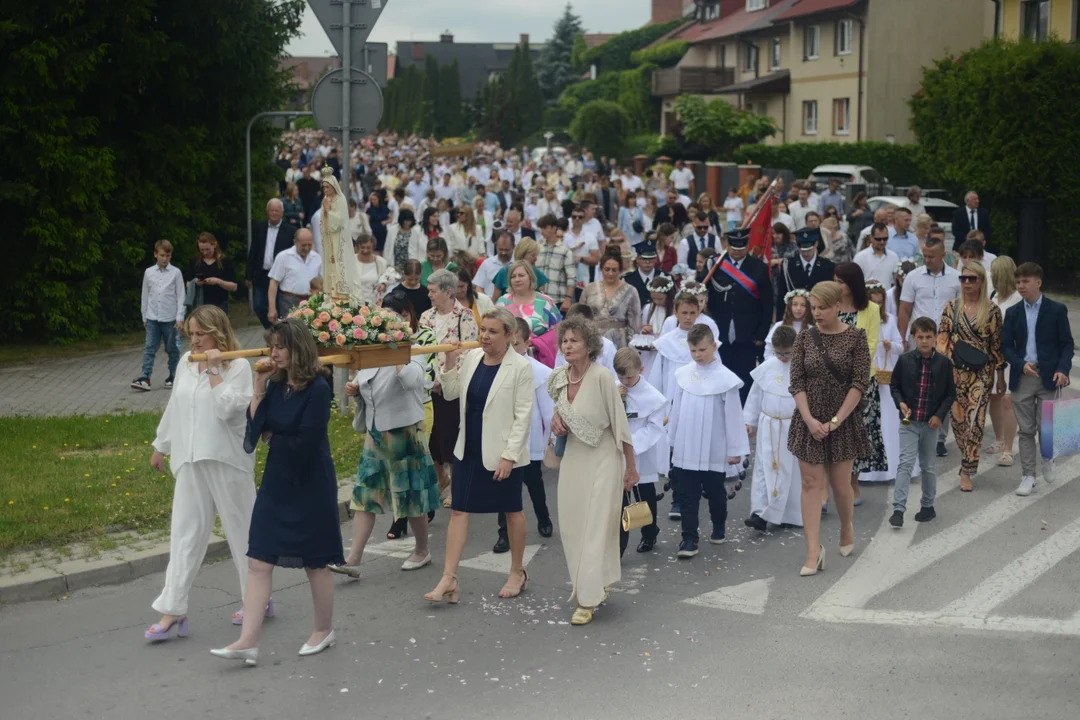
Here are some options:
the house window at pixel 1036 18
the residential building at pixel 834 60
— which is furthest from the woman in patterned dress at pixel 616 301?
the residential building at pixel 834 60

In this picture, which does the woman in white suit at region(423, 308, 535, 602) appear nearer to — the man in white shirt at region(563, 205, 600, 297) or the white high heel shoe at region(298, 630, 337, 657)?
the white high heel shoe at region(298, 630, 337, 657)

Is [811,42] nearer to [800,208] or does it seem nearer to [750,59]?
[750,59]

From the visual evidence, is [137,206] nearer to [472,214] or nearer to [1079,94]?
[472,214]

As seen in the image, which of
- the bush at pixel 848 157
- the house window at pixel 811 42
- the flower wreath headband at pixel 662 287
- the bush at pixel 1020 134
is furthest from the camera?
the house window at pixel 811 42

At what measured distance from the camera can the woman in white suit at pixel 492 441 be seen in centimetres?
835

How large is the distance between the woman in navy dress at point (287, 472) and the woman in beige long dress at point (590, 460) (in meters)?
1.59

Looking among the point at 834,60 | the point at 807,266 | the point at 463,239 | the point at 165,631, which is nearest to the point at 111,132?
the point at 463,239

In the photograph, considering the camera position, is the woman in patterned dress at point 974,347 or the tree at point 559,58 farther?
the tree at point 559,58

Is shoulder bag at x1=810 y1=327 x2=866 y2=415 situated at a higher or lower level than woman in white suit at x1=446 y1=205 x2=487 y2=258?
lower

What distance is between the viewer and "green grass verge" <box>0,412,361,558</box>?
31.8ft

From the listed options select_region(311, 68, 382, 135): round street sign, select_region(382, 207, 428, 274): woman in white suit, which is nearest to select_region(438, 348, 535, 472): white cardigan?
select_region(311, 68, 382, 135): round street sign

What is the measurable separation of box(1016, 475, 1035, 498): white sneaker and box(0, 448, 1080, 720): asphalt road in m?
1.16

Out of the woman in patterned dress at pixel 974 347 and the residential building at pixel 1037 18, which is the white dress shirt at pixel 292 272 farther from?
the residential building at pixel 1037 18

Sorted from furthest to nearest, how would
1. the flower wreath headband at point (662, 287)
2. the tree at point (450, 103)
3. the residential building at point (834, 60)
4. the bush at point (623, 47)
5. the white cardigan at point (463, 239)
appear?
the tree at point (450, 103) < the bush at point (623, 47) < the residential building at point (834, 60) < the white cardigan at point (463, 239) < the flower wreath headband at point (662, 287)
